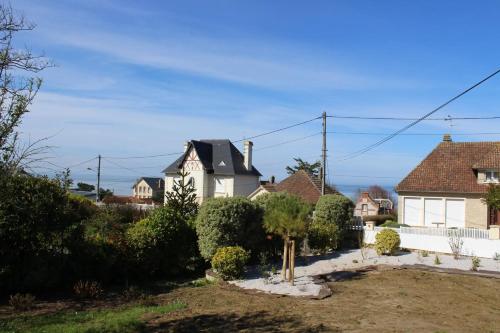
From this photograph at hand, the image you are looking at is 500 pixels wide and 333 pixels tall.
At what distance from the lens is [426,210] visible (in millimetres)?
32125

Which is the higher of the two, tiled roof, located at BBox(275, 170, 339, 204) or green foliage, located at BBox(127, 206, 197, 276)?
tiled roof, located at BBox(275, 170, 339, 204)

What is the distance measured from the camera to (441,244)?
2027 centimetres

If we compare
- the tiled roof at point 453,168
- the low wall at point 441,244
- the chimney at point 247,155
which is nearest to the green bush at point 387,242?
the low wall at point 441,244

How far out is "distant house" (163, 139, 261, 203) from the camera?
48500 mm

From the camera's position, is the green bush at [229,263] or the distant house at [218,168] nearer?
the green bush at [229,263]

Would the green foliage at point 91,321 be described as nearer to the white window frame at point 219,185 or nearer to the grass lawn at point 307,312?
the grass lawn at point 307,312

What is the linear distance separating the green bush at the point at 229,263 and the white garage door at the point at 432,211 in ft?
68.9

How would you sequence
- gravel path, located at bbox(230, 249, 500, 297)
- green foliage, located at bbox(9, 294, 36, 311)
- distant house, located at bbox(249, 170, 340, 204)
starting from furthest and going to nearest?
distant house, located at bbox(249, 170, 340, 204)
gravel path, located at bbox(230, 249, 500, 297)
green foliage, located at bbox(9, 294, 36, 311)

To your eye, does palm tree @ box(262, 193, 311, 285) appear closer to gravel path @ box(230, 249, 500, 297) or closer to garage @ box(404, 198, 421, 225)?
gravel path @ box(230, 249, 500, 297)

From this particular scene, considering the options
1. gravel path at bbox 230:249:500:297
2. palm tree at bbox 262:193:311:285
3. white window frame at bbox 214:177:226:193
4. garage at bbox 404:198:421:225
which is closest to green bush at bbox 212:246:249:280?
gravel path at bbox 230:249:500:297

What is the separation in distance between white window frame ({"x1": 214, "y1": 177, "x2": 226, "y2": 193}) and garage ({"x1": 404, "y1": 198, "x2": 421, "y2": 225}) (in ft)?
67.5

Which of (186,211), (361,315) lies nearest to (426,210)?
(186,211)

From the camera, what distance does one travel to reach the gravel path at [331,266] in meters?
13.0

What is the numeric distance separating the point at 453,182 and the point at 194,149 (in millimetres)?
25877
